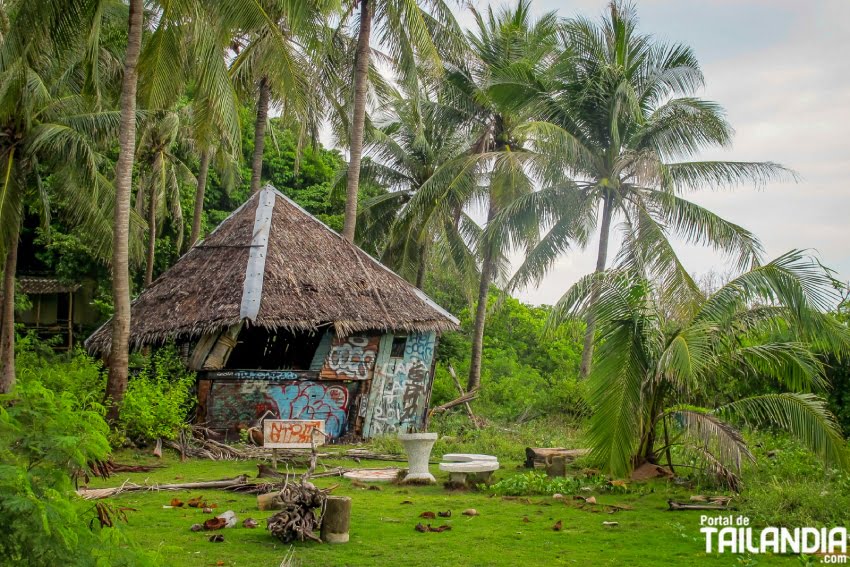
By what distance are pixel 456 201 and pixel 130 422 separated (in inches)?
470

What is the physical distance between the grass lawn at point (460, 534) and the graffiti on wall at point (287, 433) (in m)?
1.61

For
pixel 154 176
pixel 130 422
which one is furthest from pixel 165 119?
pixel 130 422

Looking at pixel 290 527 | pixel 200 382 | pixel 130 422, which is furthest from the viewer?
pixel 200 382

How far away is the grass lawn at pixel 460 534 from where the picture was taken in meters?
7.55

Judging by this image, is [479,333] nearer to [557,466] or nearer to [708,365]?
[557,466]

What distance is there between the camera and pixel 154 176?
892 inches

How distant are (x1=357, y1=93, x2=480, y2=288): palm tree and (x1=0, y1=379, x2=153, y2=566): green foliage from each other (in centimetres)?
1918

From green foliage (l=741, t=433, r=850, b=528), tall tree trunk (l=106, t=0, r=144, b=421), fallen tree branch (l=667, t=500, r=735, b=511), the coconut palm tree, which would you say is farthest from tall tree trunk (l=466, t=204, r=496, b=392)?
fallen tree branch (l=667, t=500, r=735, b=511)

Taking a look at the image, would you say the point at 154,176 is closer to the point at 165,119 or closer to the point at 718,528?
the point at 165,119

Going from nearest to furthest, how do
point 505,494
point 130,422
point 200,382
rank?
point 505,494, point 130,422, point 200,382

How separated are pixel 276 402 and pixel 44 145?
600cm

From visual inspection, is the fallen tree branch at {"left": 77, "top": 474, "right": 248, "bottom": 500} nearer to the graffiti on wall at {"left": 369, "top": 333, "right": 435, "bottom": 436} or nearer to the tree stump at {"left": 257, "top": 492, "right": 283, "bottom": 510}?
the tree stump at {"left": 257, "top": 492, "right": 283, "bottom": 510}

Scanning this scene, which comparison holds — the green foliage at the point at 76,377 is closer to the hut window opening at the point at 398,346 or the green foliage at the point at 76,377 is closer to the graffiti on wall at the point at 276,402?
the graffiti on wall at the point at 276,402

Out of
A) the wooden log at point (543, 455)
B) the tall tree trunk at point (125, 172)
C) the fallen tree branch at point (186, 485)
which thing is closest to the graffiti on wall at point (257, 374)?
the tall tree trunk at point (125, 172)
